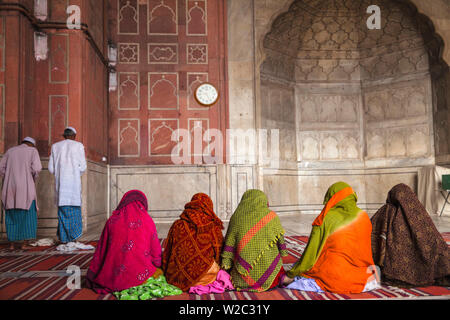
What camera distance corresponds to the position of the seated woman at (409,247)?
2.54 m

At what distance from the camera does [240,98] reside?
23.9 ft

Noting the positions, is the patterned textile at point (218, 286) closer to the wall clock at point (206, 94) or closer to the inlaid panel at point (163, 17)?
the wall clock at point (206, 94)

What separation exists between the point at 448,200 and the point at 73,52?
292 inches

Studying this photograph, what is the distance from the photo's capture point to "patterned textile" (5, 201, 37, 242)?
14.5ft

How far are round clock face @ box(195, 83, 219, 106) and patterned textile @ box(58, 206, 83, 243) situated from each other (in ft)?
11.4

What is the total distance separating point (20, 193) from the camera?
4.42m

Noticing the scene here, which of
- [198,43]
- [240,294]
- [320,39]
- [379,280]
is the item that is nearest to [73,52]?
[198,43]

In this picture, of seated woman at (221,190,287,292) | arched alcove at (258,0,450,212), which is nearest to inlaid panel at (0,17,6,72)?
seated woman at (221,190,287,292)

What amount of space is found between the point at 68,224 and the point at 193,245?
2518mm

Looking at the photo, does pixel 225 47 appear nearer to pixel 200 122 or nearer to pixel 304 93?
pixel 200 122

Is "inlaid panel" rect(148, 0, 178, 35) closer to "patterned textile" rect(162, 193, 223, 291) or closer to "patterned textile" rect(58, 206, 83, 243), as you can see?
"patterned textile" rect(58, 206, 83, 243)

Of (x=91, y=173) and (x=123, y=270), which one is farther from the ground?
(x=91, y=173)

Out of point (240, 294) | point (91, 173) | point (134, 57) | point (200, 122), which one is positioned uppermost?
point (134, 57)

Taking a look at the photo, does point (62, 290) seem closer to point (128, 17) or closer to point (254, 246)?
point (254, 246)
